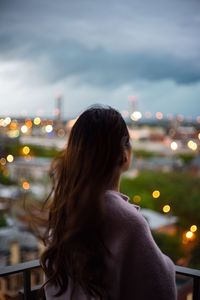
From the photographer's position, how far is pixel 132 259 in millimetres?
807

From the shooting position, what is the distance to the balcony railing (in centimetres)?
121

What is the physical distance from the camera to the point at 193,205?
9.21 meters

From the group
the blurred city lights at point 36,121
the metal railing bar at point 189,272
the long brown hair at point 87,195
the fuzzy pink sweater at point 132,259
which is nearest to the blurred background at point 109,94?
the blurred city lights at point 36,121

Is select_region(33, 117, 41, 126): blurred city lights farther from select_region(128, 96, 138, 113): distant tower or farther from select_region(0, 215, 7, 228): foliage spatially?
select_region(0, 215, 7, 228): foliage

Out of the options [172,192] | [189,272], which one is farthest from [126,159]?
[172,192]

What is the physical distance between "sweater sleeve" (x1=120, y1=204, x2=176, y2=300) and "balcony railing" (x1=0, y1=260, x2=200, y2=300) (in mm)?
412

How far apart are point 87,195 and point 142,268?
206 millimetres

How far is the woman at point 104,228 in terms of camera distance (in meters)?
0.80

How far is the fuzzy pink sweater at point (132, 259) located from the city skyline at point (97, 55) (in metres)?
0.45

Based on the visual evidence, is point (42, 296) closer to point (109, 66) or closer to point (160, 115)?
point (160, 115)

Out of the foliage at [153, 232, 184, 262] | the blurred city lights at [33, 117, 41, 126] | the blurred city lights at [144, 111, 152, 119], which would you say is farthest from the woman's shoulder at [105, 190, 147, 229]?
the foliage at [153, 232, 184, 262]

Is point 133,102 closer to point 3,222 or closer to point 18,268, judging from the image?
point 3,222

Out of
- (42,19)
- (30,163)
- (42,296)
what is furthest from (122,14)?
(30,163)

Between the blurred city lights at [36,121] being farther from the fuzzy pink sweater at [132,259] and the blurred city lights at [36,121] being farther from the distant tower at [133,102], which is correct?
the fuzzy pink sweater at [132,259]
